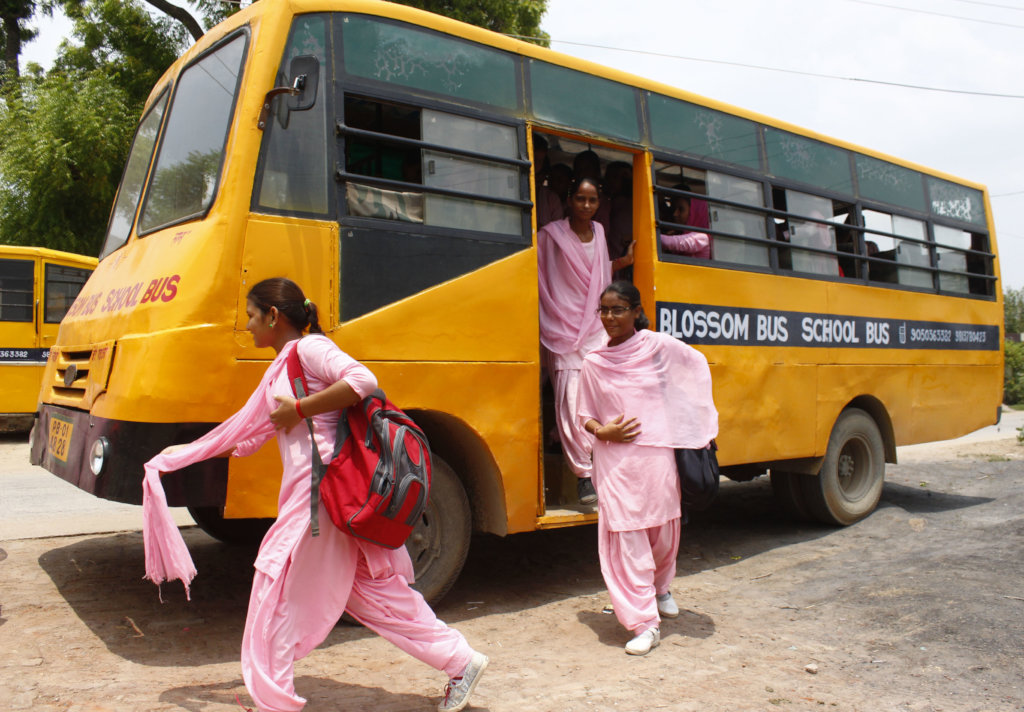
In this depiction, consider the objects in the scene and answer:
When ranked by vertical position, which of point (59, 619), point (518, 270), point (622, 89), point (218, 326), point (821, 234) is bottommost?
point (59, 619)

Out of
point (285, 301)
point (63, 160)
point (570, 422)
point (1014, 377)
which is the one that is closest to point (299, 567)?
point (285, 301)

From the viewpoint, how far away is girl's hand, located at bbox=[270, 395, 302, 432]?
294 cm

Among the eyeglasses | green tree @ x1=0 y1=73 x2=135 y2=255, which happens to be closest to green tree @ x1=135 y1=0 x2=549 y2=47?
green tree @ x1=0 y1=73 x2=135 y2=255

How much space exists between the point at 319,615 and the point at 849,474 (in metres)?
5.49

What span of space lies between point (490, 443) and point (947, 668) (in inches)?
92.6

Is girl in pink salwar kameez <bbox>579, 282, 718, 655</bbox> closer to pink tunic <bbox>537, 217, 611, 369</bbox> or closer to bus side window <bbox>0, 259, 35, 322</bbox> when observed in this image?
pink tunic <bbox>537, 217, 611, 369</bbox>

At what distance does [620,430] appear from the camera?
423 centimetres

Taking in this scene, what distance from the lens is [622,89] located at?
5469 mm

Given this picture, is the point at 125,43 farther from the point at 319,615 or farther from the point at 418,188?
the point at 319,615

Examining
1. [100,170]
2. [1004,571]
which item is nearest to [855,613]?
[1004,571]

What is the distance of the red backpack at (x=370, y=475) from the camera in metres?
2.93

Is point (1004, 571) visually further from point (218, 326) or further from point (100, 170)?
point (100, 170)

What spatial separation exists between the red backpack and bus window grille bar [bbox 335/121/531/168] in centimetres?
152

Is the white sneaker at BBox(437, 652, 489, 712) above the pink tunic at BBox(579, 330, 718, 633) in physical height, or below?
below
